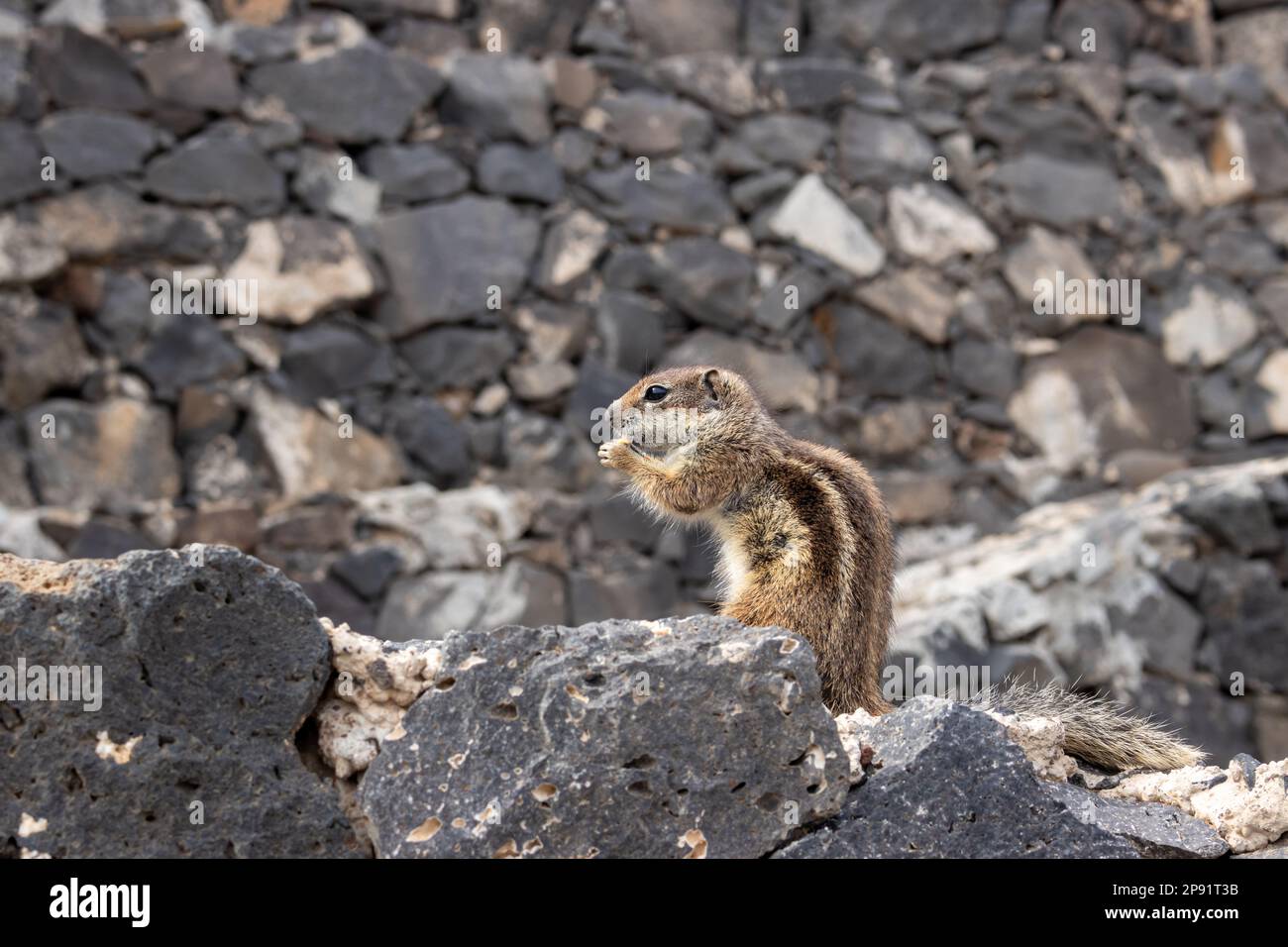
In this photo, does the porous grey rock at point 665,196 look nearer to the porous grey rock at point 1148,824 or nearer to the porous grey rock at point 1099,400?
the porous grey rock at point 1099,400

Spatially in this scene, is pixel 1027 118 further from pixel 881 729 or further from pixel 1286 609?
pixel 881 729

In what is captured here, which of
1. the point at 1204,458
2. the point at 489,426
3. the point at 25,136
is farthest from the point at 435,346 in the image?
the point at 1204,458

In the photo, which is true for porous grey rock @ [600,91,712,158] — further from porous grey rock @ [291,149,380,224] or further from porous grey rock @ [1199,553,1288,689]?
porous grey rock @ [1199,553,1288,689]

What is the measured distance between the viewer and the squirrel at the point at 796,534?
389 cm

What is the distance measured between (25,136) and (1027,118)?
6422 mm

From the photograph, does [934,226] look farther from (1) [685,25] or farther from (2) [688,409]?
(2) [688,409]

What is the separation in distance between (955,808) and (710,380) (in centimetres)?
219

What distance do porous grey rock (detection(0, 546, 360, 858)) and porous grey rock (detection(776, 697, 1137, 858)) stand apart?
108 cm

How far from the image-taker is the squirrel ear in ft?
16.4

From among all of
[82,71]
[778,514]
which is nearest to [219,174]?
[82,71]

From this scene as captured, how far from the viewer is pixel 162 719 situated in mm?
3021

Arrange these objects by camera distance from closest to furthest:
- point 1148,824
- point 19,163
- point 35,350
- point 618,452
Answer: point 1148,824, point 618,452, point 35,350, point 19,163

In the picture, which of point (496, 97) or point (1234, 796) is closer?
point (1234, 796)

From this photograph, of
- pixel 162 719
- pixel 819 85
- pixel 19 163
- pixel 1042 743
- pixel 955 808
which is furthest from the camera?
pixel 819 85
